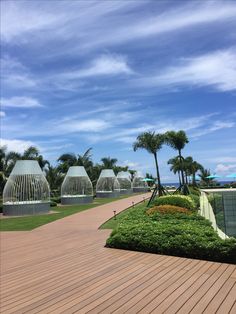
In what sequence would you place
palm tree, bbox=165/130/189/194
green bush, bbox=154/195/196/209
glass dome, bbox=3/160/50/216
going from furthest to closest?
palm tree, bbox=165/130/189/194 < glass dome, bbox=3/160/50/216 < green bush, bbox=154/195/196/209

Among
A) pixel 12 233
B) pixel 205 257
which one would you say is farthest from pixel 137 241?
pixel 12 233

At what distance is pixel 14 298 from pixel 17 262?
11.0 feet

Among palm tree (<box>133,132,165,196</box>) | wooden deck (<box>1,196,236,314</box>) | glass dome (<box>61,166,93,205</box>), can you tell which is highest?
palm tree (<box>133,132,165,196</box>)

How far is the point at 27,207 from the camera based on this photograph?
25.9 metres

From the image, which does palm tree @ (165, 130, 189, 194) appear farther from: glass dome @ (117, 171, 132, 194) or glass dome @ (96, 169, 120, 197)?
glass dome @ (117, 171, 132, 194)

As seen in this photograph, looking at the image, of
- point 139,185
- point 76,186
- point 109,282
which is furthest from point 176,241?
point 139,185

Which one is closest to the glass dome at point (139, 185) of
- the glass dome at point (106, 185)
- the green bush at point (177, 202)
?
the glass dome at point (106, 185)

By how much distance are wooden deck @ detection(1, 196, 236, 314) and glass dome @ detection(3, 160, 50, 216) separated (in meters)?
14.5

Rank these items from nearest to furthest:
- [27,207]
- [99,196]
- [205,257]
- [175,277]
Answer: [175,277], [205,257], [27,207], [99,196]

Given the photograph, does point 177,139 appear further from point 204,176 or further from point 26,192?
point 204,176

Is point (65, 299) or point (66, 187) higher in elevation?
point (66, 187)

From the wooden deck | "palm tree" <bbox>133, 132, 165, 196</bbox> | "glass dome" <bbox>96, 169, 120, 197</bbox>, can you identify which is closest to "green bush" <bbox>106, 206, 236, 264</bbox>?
the wooden deck

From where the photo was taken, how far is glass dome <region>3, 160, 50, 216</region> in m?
25.9

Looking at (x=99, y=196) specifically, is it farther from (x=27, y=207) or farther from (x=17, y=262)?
(x=17, y=262)
